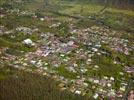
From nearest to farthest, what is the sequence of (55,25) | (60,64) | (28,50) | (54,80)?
(54,80)
(60,64)
(28,50)
(55,25)

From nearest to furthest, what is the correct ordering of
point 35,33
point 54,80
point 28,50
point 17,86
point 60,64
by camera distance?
point 17,86, point 54,80, point 60,64, point 28,50, point 35,33

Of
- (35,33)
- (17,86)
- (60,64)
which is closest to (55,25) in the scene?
(35,33)

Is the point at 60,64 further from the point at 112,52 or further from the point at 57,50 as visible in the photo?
the point at 112,52

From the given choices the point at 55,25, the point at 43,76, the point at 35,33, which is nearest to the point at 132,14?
the point at 55,25

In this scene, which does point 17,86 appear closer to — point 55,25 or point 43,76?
point 43,76

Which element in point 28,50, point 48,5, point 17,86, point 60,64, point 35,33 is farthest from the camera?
point 48,5

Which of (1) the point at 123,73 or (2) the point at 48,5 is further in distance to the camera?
(2) the point at 48,5
